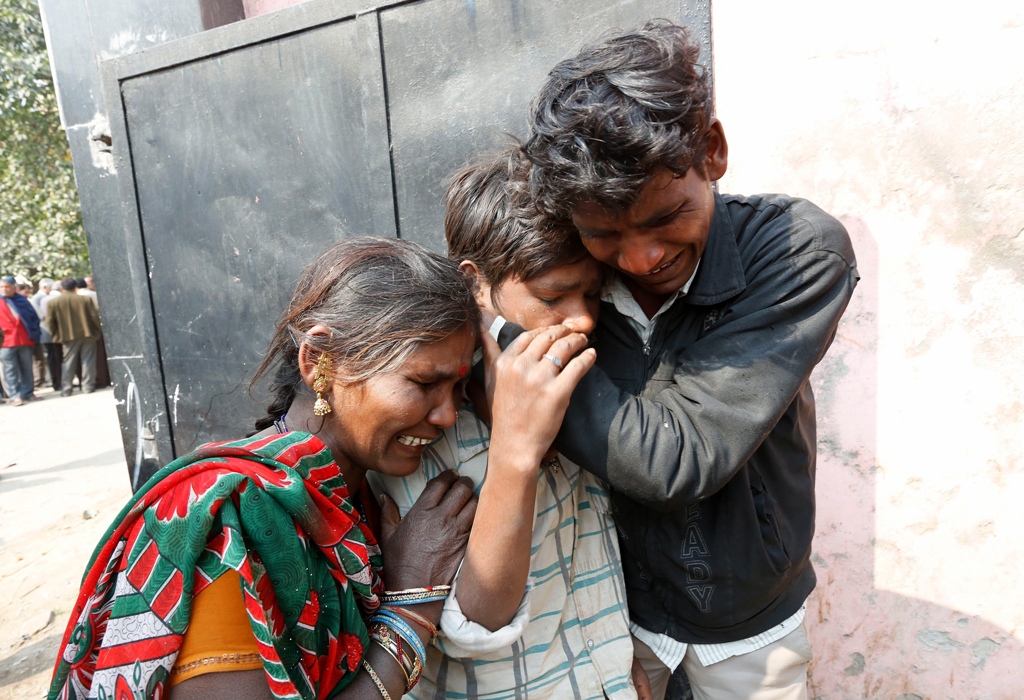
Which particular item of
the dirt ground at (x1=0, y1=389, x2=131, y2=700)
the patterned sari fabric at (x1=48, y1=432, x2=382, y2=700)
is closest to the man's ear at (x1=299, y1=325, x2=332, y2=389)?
the patterned sari fabric at (x1=48, y1=432, x2=382, y2=700)

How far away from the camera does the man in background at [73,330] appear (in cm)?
1220

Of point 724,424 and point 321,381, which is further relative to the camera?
point 321,381

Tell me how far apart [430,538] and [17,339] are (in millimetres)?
13696

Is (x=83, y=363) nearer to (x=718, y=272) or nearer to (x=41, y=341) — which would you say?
(x=41, y=341)

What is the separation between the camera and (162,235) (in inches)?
121

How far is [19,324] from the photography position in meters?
11.8

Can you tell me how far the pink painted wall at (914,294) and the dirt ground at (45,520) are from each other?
406 centimetres

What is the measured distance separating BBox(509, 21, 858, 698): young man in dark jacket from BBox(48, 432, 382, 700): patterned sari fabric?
511 mm

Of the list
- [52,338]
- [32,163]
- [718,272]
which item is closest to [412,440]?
[718,272]

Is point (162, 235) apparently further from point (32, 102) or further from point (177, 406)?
point (32, 102)

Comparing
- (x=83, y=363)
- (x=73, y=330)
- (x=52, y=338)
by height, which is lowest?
Result: (x=83, y=363)

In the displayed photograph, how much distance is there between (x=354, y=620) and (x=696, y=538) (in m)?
0.77

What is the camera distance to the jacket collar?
1.39 meters

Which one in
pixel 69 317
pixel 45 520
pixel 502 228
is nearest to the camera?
pixel 502 228
